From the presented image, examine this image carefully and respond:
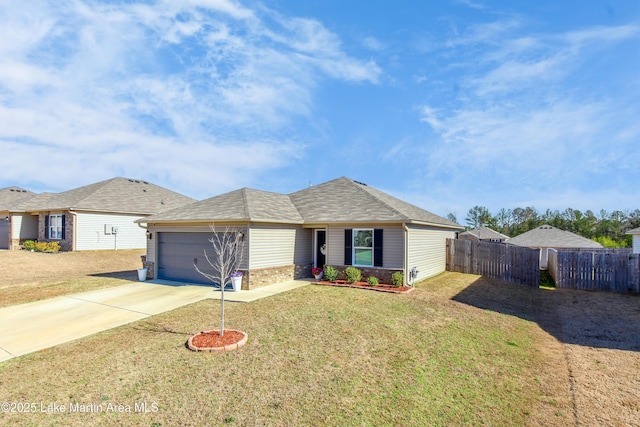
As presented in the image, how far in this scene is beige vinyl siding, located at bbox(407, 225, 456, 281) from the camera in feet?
43.7

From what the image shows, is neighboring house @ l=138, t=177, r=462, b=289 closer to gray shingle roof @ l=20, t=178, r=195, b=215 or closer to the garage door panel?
the garage door panel

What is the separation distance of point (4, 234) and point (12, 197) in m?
6.59

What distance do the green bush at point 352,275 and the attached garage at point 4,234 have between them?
92.0 feet

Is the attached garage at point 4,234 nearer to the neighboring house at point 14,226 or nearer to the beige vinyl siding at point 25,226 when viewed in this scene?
the neighboring house at point 14,226

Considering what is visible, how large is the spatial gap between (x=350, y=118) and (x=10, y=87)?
652 inches

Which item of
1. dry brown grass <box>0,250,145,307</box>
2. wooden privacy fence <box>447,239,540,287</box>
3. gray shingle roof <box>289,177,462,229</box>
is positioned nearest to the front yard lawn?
gray shingle roof <box>289,177,462,229</box>

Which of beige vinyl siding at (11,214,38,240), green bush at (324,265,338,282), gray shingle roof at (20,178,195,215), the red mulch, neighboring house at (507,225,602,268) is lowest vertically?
the red mulch

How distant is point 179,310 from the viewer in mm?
8867

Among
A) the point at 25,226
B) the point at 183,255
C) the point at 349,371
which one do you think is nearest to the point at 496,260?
the point at 349,371

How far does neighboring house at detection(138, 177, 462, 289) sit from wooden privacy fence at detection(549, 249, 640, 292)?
549 cm

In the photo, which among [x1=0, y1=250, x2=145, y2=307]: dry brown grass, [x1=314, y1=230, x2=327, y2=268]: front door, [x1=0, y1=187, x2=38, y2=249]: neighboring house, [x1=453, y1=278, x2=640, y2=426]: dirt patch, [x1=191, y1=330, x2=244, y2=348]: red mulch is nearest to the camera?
[x1=453, y1=278, x2=640, y2=426]: dirt patch

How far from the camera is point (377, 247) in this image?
1295 cm

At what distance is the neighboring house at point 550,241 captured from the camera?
2688 cm

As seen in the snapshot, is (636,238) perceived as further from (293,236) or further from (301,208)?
(293,236)
